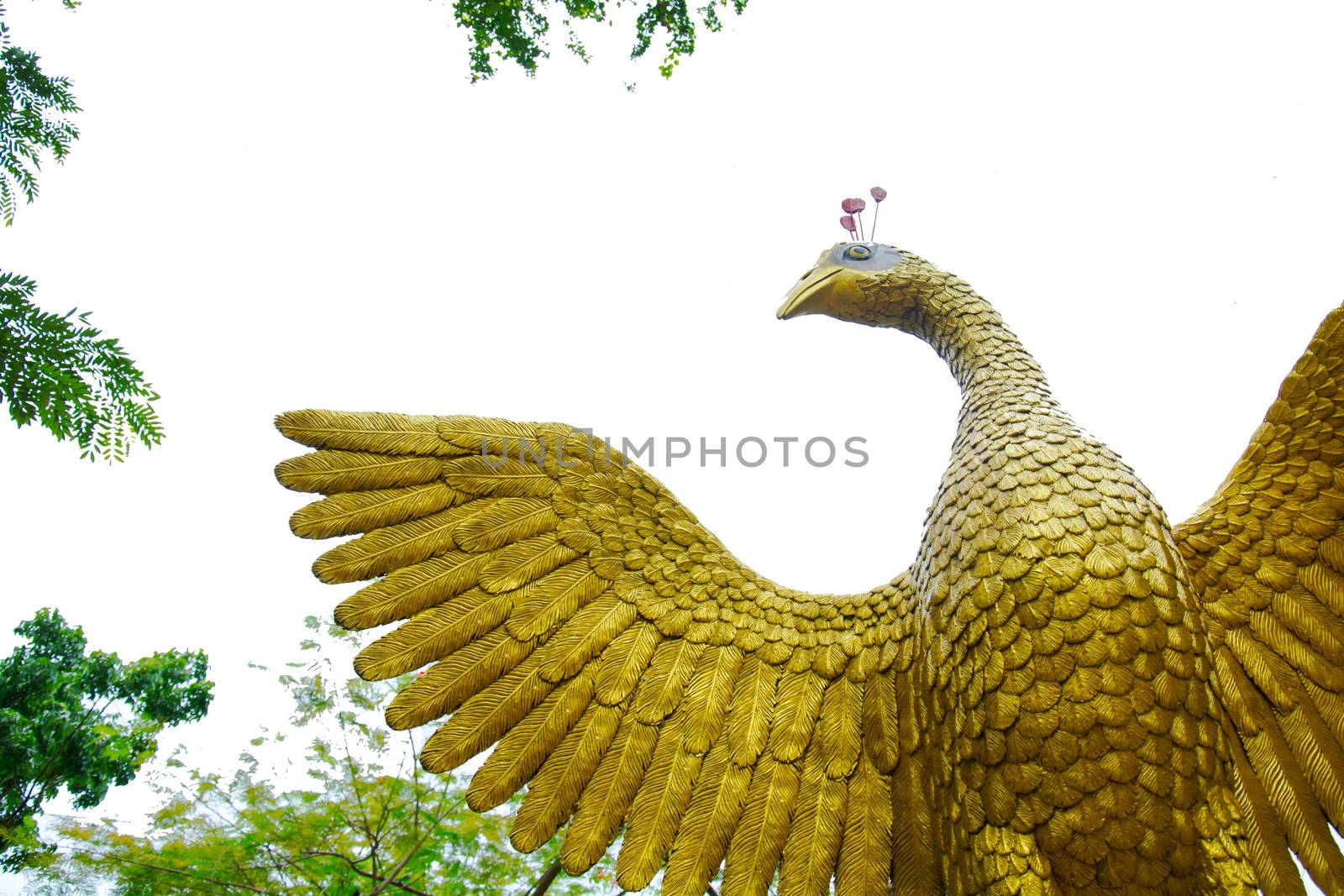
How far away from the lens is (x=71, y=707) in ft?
15.1

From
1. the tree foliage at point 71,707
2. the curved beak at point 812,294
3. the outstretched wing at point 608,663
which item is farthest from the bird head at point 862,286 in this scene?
the tree foliage at point 71,707

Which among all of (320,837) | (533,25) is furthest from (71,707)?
(533,25)

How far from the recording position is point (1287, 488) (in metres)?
1.41

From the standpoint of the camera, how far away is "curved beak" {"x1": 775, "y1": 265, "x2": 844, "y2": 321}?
2.03 metres

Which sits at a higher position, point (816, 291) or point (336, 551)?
point (816, 291)

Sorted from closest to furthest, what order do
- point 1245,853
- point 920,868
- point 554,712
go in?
1. point 1245,853
2. point 920,868
3. point 554,712

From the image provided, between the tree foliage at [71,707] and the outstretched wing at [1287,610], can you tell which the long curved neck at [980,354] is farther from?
the tree foliage at [71,707]

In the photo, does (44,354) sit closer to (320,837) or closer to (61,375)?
(61,375)

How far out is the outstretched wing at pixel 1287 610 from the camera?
124cm

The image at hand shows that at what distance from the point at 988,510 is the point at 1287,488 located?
0.67m

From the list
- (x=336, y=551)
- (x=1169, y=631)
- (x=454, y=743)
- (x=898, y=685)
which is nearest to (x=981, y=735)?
(x=898, y=685)

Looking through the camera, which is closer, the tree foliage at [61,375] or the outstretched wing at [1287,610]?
the outstretched wing at [1287,610]

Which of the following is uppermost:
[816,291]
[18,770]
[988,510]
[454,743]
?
[816,291]

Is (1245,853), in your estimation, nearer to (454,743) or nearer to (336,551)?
(454,743)
